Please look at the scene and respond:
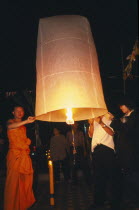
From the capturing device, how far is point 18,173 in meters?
3.65

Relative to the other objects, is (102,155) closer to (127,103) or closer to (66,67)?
(127,103)

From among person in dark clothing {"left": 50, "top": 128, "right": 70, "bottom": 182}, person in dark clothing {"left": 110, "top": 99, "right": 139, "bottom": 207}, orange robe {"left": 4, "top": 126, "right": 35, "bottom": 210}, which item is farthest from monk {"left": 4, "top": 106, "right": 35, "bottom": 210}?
person in dark clothing {"left": 50, "top": 128, "right": 70, "bottom": 182}

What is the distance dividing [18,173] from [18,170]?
0.15ft

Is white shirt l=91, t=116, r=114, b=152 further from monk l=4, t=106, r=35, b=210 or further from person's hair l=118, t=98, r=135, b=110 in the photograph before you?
monk l=4, t=106, r=35, b=210

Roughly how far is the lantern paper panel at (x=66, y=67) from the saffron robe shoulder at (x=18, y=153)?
2.21 meters

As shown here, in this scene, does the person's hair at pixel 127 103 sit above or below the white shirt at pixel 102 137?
above

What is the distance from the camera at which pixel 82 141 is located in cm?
666

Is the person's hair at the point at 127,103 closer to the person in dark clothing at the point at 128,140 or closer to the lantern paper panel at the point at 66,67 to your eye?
the person in dark clothing at the point at 128,140

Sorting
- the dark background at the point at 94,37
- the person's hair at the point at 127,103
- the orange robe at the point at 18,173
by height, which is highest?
the dark background at the point at 94,37

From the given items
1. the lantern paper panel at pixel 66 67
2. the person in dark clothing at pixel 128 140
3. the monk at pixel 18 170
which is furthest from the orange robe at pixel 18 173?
the lantern paper panel at pixel 66 67

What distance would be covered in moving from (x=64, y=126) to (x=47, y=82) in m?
9.27

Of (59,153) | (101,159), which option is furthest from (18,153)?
(59,153)

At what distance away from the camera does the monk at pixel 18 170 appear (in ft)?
11.7

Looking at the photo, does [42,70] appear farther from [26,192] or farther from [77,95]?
[26,192]
